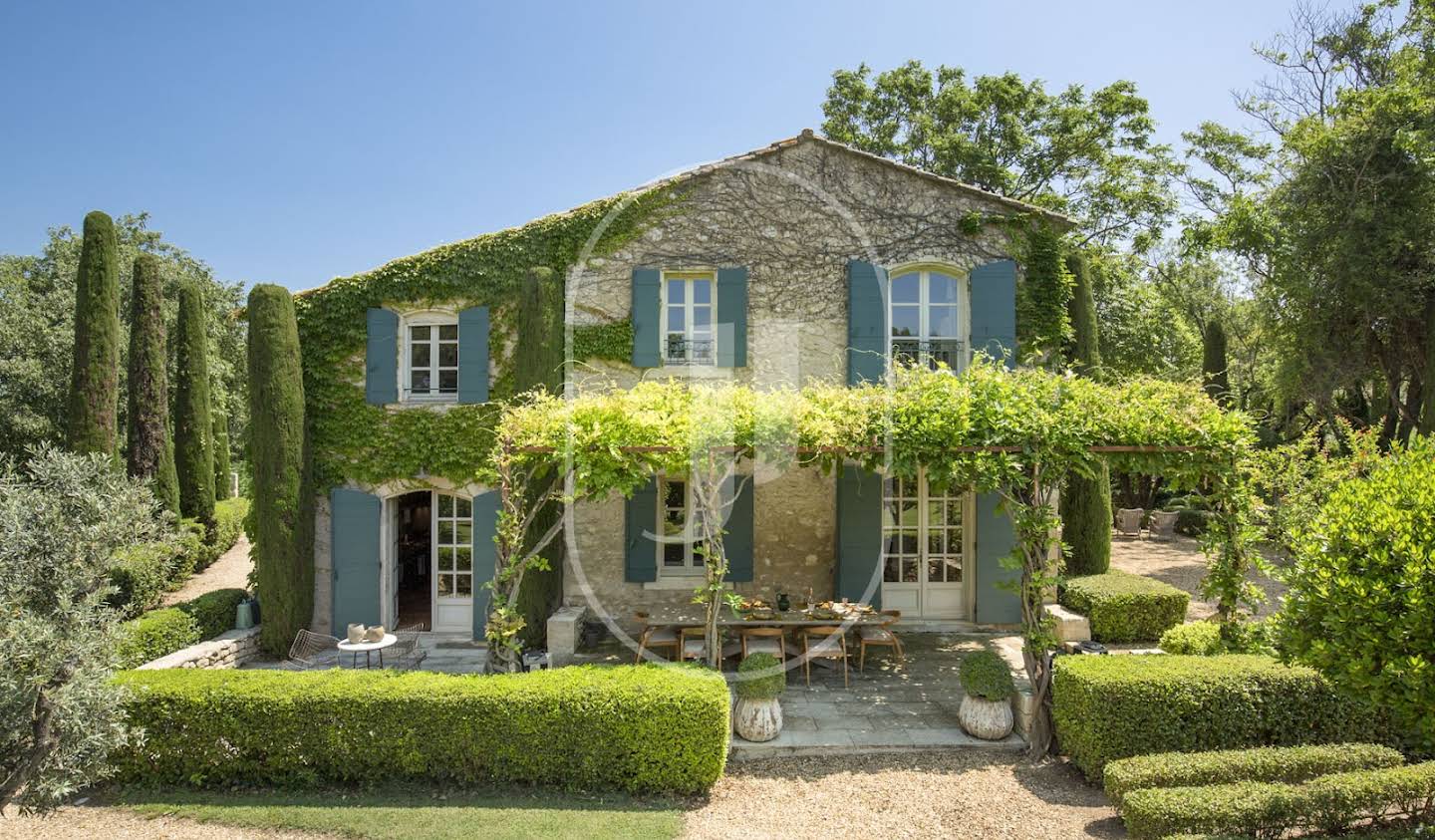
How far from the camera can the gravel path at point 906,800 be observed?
17.2ft

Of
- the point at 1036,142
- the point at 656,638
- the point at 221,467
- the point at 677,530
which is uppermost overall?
the point at 1036,142

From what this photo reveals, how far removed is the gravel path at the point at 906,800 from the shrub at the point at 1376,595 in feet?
6.46

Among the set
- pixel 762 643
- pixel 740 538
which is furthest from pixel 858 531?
pixel 762 643

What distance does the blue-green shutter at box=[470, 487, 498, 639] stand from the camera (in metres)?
9.96

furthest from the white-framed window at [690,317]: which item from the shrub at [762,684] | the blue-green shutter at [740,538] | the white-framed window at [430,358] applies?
the shrub at [762,684]

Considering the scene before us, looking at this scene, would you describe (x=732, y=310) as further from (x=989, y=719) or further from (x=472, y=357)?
(x=989, y=719)

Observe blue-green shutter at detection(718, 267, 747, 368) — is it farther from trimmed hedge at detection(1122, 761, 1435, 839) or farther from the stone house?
trimmed hedge at detection(1122, 761, 1435, 839)

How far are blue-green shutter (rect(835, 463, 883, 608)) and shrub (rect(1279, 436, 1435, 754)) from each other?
18.0 ft

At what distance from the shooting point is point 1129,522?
1970 cm

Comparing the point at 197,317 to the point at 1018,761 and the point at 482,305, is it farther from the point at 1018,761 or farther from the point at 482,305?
the point at 1018,761

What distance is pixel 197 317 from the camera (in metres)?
15.2

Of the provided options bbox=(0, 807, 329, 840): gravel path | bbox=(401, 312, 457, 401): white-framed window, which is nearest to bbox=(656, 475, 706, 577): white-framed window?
bbox=(401, 312, 457, 401): white-framed window

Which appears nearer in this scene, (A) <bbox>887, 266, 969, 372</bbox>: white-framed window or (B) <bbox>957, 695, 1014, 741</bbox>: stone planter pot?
(B) <bbox>957, 695, 1014, 741</bbox>: stone planter pot

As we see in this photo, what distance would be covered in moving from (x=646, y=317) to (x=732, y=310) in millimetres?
1260
